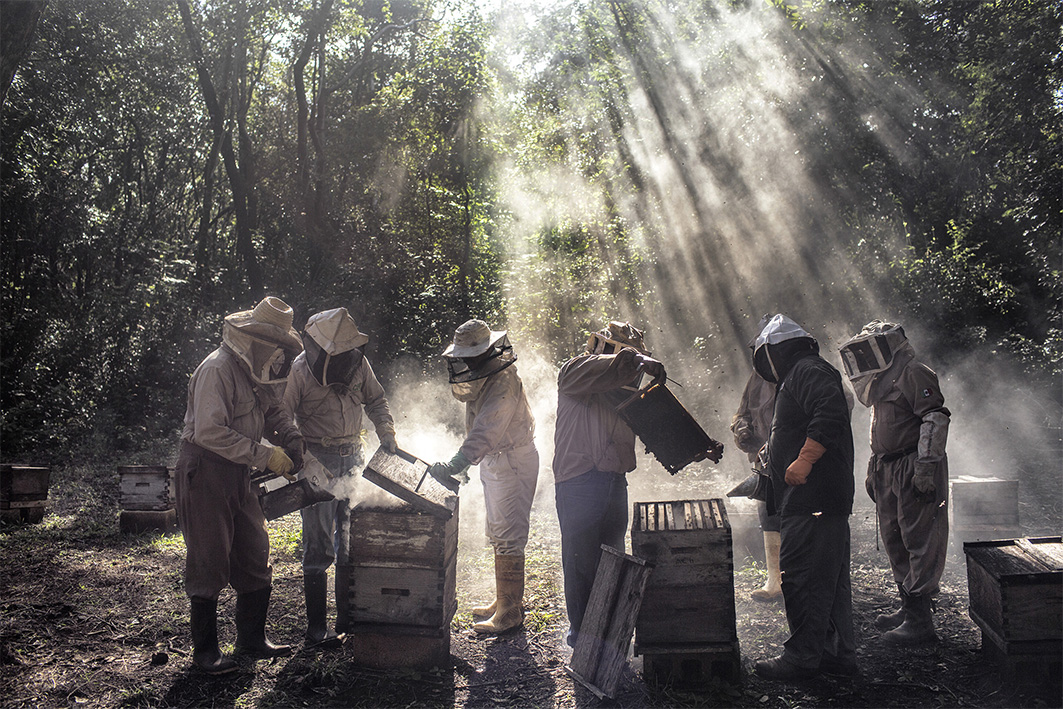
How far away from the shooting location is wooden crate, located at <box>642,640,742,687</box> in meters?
3.61

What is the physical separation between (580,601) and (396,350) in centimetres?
1129

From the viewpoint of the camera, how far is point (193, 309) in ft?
52.1

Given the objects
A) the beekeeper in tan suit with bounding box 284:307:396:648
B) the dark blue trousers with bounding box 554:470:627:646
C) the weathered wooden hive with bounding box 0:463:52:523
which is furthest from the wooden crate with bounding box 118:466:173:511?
the dark blue trousers with bounding box 554:470:627:646

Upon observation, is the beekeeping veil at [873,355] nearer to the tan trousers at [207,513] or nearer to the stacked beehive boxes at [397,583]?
the stacked beehive boxes at [397,583]

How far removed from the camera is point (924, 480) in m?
4.20

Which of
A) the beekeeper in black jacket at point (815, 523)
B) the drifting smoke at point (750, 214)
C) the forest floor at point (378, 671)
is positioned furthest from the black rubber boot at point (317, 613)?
the drifting smoke at point (750, 214)

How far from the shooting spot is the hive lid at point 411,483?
378 cm

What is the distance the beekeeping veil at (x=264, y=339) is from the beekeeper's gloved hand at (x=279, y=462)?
43 cm

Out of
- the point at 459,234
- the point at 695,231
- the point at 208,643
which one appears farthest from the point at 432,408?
the point at 208,643

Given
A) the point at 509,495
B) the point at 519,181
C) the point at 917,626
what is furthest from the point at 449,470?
the point at 519,181

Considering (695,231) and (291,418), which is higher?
(695,231)

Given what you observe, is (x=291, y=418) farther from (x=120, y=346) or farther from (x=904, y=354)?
(x=120, y=346)

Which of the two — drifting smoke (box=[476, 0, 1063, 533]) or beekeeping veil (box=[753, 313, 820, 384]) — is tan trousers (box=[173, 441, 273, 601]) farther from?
drifting smoke (box=[476, 0, 1063, 533])

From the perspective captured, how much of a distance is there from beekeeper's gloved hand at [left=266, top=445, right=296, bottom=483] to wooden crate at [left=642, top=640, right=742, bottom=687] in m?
2.17
